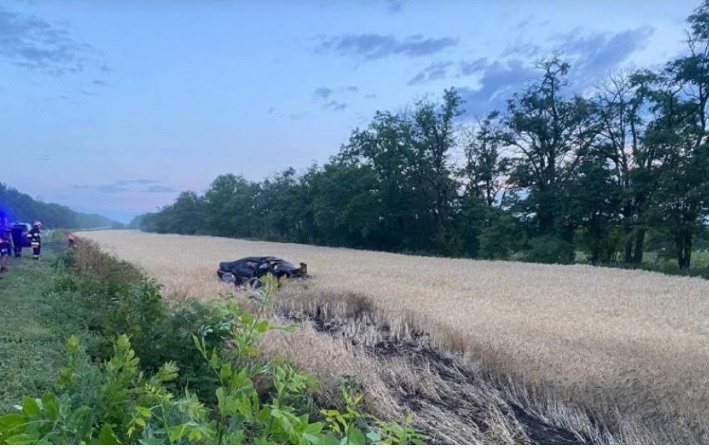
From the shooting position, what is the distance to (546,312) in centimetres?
364

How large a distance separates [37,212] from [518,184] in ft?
13.1

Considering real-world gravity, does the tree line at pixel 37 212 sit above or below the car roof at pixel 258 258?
above

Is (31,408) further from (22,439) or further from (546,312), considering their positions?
(546,312)

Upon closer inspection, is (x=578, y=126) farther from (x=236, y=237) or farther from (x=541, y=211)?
(x=236, y=237)

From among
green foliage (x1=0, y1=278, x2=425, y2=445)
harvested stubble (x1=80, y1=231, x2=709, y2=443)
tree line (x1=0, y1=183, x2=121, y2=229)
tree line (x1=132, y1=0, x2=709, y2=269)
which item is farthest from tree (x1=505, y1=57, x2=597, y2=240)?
green foliage (x1=0, y1=278, x2=425, y2=445)

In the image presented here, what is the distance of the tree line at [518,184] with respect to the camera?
455 cm

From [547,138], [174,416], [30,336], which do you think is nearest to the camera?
[174,416]

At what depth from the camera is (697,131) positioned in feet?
21.9

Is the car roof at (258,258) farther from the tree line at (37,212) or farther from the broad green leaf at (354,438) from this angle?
the broad green leaf at (354,438)

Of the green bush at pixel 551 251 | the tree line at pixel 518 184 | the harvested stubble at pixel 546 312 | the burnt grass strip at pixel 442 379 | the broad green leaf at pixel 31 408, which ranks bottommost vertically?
the burnt grass strip at pixel 442 379

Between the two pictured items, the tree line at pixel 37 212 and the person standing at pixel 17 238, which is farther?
the person standing at pixel 17 238

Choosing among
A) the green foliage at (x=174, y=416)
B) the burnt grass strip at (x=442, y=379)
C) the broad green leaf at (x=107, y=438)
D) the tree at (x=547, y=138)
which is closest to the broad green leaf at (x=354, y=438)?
the green foliage at (x=174, y=416)

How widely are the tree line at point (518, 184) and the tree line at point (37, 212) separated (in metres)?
1.01

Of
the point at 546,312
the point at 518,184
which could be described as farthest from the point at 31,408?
the point at 518,184
